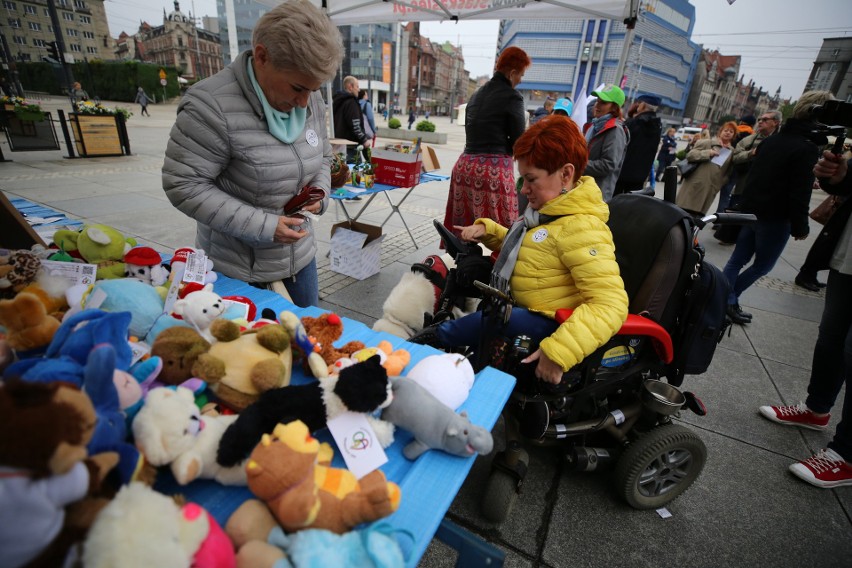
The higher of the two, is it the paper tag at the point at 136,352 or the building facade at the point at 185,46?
the building facade at the point at 185,46

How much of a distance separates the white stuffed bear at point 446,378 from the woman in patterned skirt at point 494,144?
7.92 feet

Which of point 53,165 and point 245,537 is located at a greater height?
point 245,537

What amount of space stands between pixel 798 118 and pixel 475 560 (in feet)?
13.2

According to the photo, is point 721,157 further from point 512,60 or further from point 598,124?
point 512,60

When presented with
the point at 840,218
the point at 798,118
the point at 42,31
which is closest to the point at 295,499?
the point at 840,218

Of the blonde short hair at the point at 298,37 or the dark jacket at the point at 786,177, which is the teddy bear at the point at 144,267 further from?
the dark jacket at the point at 786,177

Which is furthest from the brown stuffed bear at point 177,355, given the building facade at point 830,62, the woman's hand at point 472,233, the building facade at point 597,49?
the building facade at point 597,49

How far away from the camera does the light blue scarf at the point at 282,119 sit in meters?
1.49

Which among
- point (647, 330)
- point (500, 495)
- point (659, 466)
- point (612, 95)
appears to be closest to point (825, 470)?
point (659, 466)

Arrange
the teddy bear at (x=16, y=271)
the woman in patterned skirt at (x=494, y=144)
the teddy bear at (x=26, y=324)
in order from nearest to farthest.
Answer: the teddy bear at (x=26, y=324) → the teddy bear at (x=16, y=271) → the woman in patterned skirt at (x=494, y=144)

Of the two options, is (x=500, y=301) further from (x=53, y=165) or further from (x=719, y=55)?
(x=719, y=55)

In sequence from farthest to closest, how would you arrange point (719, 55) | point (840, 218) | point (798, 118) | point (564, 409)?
point (719, 55) < point (798, 118) < point (840, 218) < point (564, 409)

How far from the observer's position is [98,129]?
8648 mm

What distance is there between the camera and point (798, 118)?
10.2ft
